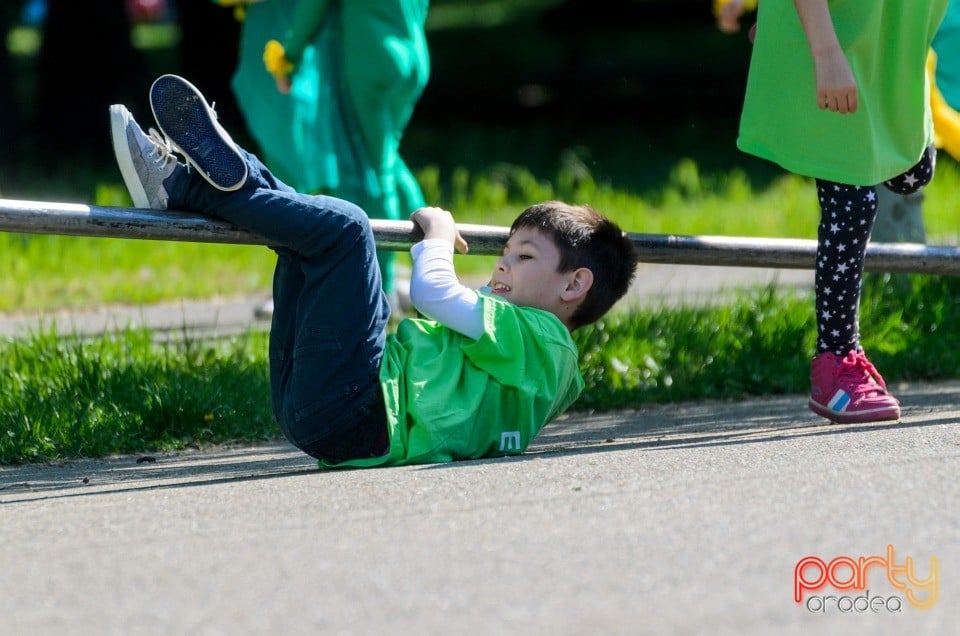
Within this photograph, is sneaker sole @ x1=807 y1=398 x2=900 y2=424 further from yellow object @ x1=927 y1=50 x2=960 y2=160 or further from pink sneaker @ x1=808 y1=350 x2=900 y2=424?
yellow object @ x1=927 y1=50 x2=960 y2=160

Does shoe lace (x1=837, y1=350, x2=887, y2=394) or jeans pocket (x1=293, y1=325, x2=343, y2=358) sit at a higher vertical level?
jeans pocket (x1=293, y1=325, x2=343, y2=358)

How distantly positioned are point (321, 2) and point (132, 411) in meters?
1.89

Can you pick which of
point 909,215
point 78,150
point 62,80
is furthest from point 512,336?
point 62,80

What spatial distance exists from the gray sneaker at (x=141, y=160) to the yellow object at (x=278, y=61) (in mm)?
2108

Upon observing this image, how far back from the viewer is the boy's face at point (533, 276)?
12.5 feet

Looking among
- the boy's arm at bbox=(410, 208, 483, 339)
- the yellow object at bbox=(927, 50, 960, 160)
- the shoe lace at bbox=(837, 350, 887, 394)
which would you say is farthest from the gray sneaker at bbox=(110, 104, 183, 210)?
the yellow object at bbox=(927, 50, 960, 160)

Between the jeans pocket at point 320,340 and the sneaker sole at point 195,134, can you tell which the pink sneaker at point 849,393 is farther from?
the sneaker sole at point 195,134

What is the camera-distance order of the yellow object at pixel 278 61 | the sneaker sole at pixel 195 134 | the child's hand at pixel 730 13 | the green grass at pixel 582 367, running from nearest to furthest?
the sneaker sole at pixel 195 134 → the green grass at pixel 582 367 → the child's hand at pixel 730 13 → the yellow object at pixel 278 61

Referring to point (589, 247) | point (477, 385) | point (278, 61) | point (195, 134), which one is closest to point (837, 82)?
point (589, 247)

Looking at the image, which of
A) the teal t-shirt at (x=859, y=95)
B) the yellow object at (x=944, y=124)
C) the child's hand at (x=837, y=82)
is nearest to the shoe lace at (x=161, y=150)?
the teal t-shirt at (x=859, y=95)

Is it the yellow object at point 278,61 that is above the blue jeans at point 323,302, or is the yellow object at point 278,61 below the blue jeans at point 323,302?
above

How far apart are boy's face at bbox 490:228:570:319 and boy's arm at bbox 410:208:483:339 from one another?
0.17 m

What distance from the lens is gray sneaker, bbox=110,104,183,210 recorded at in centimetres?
354

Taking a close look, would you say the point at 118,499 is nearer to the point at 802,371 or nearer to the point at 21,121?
the point at 802,371
